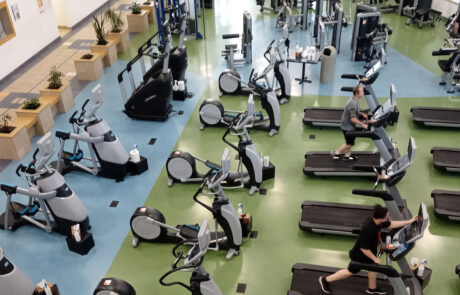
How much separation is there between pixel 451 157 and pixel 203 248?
4784 mm

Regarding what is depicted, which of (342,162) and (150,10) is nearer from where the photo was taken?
(342,162)

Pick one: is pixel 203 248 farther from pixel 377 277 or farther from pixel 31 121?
pixel 31 121

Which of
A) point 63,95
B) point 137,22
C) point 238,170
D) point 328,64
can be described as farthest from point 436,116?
point 137,22

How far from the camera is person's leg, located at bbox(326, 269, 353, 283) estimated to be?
4.76m

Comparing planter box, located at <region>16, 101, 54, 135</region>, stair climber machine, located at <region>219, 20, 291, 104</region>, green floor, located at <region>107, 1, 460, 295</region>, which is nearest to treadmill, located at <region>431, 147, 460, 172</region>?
green floor, located at <region>107, 1, 460, 295</region>

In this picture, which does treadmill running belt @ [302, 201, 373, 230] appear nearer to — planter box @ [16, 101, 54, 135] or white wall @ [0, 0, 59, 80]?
planter box @ [16, 101, 54, 135]

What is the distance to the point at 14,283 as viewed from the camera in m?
4.86

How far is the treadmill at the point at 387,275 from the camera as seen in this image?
4188mm

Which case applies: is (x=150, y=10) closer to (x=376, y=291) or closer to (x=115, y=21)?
(x=115, y=21)

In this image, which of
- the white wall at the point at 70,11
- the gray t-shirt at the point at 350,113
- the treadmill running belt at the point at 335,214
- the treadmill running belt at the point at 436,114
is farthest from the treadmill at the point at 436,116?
the white wall at the point at 70,11

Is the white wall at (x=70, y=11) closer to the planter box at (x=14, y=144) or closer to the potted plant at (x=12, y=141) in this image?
the potted plant at (x=12, y=141)

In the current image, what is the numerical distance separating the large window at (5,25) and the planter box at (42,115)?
283cm

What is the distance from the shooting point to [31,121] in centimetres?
785

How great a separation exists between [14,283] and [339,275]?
3620 mm
